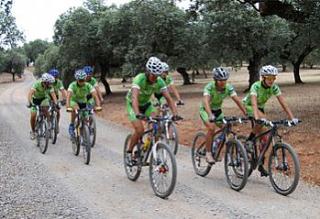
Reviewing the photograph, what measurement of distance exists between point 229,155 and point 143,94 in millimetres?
1766

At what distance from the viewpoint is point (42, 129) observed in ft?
42.5

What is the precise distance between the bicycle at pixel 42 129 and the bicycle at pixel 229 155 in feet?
14.9

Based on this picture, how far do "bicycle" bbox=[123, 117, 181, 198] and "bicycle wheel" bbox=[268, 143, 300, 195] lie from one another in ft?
5.17

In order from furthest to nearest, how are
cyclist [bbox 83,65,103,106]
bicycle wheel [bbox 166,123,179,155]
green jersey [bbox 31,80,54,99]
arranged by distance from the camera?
green jersey [bbox 31,80,54,99] < cyclist [bbox 83,65,103,106] < bicycle wheel [bbox 166,123,179,155]

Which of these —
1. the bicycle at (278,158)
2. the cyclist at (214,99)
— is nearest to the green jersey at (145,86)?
the cyclist at (214,99)

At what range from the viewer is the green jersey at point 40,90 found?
1348 centimetres

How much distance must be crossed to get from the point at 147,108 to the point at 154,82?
70 cm

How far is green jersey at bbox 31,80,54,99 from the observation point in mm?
13477

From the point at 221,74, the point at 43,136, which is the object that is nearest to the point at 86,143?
the point at 43,136

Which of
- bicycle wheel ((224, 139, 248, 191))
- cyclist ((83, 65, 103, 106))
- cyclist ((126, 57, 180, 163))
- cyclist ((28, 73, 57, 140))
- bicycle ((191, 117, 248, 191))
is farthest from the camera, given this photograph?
cyclist ((28, 73, 57, 140))

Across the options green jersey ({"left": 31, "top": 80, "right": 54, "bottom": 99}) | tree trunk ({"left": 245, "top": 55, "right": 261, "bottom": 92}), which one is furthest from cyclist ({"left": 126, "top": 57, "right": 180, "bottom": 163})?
tree trunk ({"left": 245, "top": 55, "right": 261, "bottom": 92})

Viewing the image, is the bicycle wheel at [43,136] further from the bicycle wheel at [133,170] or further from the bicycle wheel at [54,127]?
the bicycle wheel at [133,170]

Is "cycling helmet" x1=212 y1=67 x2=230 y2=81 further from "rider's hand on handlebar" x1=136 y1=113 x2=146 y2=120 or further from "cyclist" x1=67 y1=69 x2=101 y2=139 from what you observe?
"cyclist" x1=67 y1=69 x2=101 y2=139

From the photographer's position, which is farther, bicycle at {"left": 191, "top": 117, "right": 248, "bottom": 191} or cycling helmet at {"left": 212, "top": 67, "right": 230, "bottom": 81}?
cycling helmet at {"left": 212, "top": 67, "right": 230, "bottom": 81}
